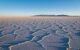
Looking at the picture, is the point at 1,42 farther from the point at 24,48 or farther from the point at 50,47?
the point at 50,47

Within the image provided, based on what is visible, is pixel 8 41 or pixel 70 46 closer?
pixel 70 46

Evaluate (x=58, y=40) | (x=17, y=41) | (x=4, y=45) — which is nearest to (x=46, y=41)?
(x=58, y=40)

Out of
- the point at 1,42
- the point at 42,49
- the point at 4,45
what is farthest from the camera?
the point at 1,42

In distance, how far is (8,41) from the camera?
4602 millimetres

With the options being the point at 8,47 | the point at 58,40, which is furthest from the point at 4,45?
the point at 58,40

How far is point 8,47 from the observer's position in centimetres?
403

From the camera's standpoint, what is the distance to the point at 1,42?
448 cm

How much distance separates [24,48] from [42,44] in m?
0.49

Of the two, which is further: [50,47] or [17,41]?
[17,41]

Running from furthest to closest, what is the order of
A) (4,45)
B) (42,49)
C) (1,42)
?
(1,42)
(4,45)
(42,49)

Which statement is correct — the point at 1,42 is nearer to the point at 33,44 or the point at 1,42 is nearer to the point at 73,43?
the point at 33,44

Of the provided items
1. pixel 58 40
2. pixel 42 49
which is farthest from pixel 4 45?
pixel 58 40

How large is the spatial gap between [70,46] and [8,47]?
1.19 m

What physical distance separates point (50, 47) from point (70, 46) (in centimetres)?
40
